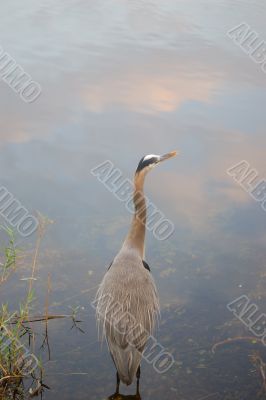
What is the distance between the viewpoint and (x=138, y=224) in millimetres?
6102

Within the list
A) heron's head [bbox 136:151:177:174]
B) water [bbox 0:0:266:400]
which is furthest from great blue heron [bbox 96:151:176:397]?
heron's head [bbox 136:151:177:174]

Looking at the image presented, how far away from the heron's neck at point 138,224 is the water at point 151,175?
0.69m

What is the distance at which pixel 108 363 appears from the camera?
17.3 feet

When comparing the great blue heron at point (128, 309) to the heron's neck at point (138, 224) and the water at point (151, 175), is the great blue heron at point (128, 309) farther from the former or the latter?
the water at point (151, 175)

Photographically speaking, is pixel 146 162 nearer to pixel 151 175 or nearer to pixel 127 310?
pixel 127 310

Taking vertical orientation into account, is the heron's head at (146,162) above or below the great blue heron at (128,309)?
above

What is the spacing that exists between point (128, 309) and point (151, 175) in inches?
153

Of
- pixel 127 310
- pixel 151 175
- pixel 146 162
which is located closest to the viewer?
pixel 127 310

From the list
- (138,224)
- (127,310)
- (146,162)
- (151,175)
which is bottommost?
(151,175)

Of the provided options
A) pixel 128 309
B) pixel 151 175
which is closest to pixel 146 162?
pixel 128 309

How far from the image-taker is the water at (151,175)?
5375 millimetres

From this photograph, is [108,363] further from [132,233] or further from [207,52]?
[207,52]

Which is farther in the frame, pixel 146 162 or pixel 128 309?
pixel 146 162

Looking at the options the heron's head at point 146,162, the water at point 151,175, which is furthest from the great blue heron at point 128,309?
the heron's head at point 146,162
